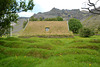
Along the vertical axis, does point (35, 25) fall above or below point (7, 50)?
above

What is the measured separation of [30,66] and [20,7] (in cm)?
878

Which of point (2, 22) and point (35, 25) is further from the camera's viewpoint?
point (35, 25)

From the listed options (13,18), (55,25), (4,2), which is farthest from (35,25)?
(4,2)

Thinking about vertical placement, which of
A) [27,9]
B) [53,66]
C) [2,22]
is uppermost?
[27,9]

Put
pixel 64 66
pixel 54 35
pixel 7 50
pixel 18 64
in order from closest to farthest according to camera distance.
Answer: pixel 64 66 → pixel 18 64 → pixel 7 50 → pixel 54 35

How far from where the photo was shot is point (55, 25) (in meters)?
36.9

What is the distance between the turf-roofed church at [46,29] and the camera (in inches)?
1292

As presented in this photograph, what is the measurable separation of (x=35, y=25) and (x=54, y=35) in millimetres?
10695

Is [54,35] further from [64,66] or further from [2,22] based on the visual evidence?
[64,66]

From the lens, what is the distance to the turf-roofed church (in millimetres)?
32822

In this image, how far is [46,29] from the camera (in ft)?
114

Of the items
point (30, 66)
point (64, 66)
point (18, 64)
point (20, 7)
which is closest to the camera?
point (64, 66)

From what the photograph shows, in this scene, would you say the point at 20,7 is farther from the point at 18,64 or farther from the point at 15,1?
the point at 18,64

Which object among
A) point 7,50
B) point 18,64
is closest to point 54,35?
point 7,50
